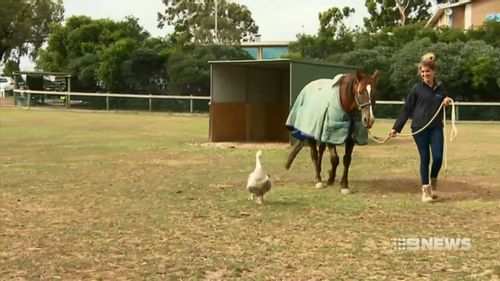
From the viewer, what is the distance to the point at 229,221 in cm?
700

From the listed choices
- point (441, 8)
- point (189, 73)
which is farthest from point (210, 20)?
point (189, 73)

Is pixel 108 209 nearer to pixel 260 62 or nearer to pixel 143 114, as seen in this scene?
pixel 260 62

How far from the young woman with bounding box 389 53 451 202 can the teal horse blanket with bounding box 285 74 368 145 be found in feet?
3.27

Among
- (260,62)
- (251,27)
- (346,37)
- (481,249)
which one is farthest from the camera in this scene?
(251,27)

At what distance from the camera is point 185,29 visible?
74812 mm

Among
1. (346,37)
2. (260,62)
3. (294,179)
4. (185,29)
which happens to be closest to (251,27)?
(185,29)

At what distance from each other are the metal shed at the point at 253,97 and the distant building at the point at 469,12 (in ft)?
104

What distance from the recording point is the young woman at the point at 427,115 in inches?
311

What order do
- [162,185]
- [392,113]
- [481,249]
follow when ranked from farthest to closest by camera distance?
[392,113]
[162,185]
[481,249]

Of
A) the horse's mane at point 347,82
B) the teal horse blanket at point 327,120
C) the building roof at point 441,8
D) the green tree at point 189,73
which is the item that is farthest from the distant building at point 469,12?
the horse's mane at point 347,82

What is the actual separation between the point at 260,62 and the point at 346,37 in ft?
83.5

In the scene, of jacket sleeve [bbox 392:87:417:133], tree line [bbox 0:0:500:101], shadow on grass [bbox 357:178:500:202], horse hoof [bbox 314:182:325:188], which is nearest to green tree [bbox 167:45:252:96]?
tree line [bbox 0:0:500:101]

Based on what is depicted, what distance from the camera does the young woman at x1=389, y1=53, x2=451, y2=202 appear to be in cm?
791

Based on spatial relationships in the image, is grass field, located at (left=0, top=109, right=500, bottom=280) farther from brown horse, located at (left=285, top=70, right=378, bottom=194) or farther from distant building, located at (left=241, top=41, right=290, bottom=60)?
distant building, located at (left=241, top=41, right=290, bottom=60)
